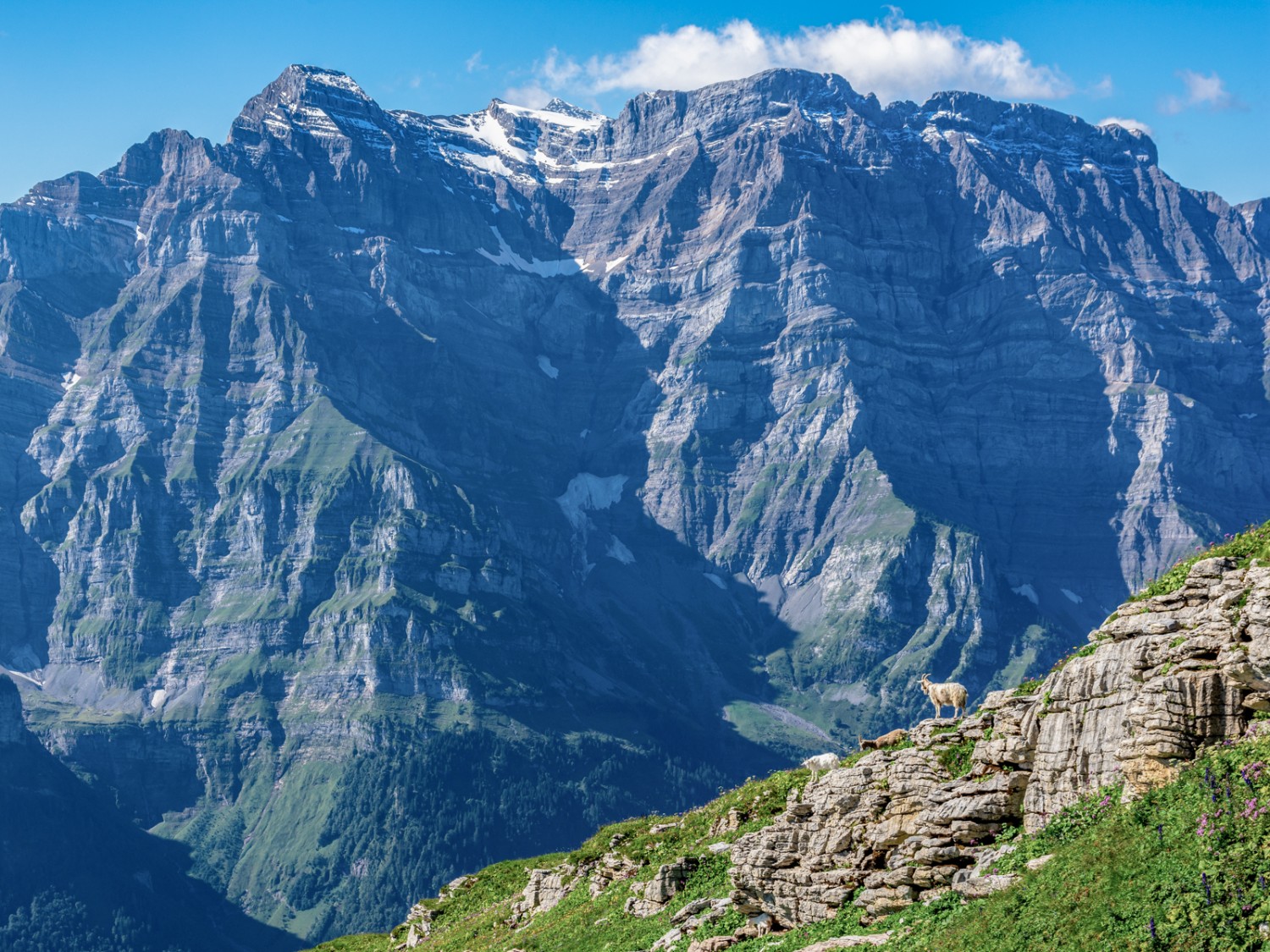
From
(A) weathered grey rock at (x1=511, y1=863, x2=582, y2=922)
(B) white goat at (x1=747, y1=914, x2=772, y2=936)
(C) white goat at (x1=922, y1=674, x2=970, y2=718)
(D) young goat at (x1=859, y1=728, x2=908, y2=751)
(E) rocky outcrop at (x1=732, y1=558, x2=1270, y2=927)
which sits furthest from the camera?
(A) weathered grey rock at (x1=511, y1=863, x2=582, y2=922)

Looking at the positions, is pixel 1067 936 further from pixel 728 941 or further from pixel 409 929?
pixel 409 929

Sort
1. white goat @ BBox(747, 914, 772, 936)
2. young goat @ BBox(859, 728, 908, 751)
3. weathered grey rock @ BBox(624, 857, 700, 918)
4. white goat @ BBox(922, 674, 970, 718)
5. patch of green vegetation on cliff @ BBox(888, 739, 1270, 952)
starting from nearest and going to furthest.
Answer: patch of green vegetation on cliff @ BBox(888, 739, 1270, 952) < white goat @ BBox(747, 914, 772, 936) < young goat @ BBox(859, 728, 908, 751) < weathered grey rock @ BBox(624, 857, 700, 918) < white goat @ BBox(922, 674, 970, 718)

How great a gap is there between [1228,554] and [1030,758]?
9.91 m

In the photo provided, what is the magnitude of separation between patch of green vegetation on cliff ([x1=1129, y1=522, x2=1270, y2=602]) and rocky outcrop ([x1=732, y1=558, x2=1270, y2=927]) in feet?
2.74

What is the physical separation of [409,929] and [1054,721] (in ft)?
177

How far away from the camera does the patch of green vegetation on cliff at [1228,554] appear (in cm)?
4725

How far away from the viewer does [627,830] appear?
3233 inches

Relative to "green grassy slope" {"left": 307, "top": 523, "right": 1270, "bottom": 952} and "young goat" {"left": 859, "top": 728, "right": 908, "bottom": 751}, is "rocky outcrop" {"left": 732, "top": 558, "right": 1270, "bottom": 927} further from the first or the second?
"young goat" {"left": 859, "top": 728, "right": 908, "bottom": 751}

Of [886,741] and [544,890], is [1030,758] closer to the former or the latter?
[886,741]

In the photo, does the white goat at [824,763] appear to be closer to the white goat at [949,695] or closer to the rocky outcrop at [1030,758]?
the white goat at [949,695]

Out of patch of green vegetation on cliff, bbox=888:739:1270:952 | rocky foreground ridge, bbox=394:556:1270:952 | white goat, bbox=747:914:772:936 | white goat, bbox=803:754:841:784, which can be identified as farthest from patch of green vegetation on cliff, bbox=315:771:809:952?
patch of green vegetation on cliff, bbox=888:739:1270:952

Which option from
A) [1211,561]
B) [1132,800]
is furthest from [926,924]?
[1211,561]

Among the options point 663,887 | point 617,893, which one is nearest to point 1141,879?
point 663,887

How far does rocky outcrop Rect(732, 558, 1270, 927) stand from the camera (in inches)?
1655
